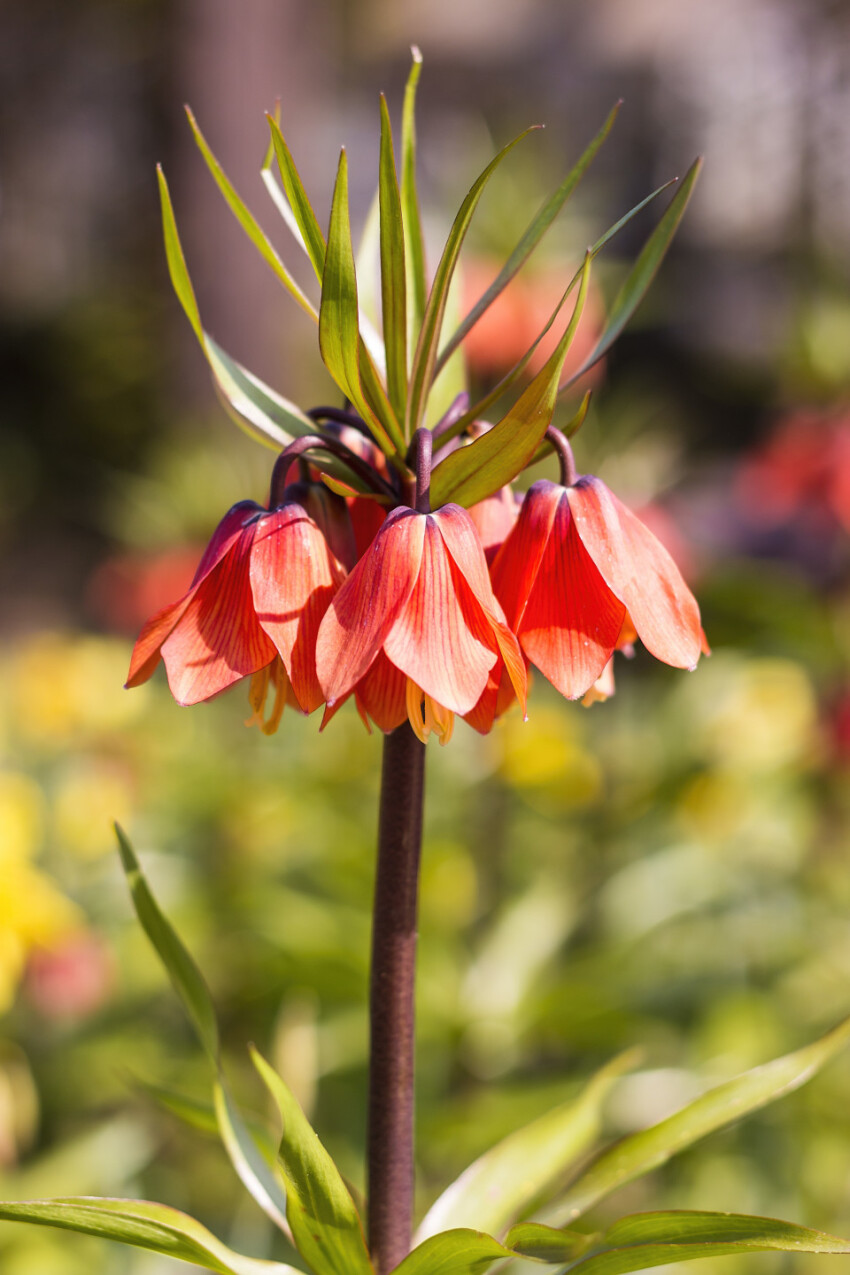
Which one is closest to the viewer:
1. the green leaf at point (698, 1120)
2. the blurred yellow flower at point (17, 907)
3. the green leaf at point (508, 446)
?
the green leaf at point (508, 446)

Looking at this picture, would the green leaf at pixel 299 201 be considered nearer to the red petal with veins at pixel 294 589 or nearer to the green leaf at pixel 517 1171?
the red petal with veins at pixel 294 589

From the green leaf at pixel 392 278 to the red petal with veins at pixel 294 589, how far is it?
0.19ft

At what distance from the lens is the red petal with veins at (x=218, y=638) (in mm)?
393

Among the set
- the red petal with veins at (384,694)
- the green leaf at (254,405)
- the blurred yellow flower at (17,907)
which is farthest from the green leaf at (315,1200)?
the blurred yellow flower at (17,907)

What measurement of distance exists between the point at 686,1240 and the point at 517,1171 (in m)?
0.13

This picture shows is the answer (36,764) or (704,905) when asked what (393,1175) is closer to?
(704,905)

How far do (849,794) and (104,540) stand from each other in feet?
15.6

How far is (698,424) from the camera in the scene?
17.9ft

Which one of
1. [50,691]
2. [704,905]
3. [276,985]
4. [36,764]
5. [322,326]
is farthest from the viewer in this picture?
[50,691]

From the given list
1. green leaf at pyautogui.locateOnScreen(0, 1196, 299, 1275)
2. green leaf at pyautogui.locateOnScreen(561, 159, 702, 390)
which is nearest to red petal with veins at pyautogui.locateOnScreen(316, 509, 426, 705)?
green leaf at pyautogui.locateOnScreen(561, 159, 702, 390)

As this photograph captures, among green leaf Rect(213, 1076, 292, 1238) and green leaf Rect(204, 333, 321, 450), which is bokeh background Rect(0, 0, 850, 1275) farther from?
green leaf Rect(204, 333, 321, 450)

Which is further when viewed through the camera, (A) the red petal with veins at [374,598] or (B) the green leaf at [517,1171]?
(B) the green leaf at [517,1171]

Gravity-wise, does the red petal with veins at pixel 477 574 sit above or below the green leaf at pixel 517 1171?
above

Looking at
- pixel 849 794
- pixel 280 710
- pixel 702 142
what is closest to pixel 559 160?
pixel 849 794
